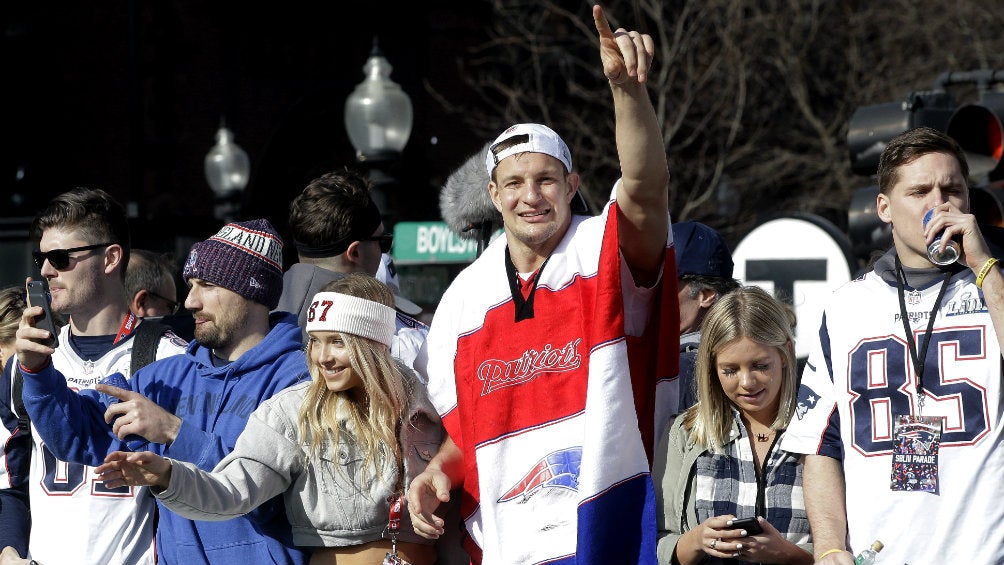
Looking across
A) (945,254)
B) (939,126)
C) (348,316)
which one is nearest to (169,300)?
(348,316)

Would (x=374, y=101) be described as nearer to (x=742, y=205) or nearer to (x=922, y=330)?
(x=922, y=330)

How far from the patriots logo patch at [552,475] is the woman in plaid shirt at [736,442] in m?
0.51

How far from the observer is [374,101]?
35.6 ft

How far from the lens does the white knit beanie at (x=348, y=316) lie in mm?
4426

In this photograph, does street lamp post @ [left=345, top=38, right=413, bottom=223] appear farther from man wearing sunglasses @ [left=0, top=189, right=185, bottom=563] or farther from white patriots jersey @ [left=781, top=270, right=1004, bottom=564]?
white patriots jersey @ [left=781, top=270, right=1004, bottom=564]

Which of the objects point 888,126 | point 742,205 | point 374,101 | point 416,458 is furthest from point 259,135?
point 416,458

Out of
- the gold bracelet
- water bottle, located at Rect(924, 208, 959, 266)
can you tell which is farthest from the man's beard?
the gold bracelet

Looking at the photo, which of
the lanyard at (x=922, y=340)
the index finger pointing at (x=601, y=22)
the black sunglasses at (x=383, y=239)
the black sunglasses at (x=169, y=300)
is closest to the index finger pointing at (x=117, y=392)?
the black sunglasses at (x=383, y=239)

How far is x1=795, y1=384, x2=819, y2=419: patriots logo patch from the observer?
386 centimetres

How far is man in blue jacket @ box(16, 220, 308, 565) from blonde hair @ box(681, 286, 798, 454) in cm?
138

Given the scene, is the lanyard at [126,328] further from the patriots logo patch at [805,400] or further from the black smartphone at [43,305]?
the patriots logo patch at [805,400]

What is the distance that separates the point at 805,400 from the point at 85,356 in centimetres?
274

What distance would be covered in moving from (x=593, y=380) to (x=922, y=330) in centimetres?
92

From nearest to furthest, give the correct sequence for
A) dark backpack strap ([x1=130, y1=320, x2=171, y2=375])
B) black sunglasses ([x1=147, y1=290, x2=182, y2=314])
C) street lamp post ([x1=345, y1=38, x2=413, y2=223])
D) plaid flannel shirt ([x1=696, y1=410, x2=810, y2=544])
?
plaid flannel shirt ([x1=696, y1=410, x2=810, y2=544]) < dark backpack strap ([x1=130, y1=320, x2=171, y2=375]) < black sunglasses ([x1=147, y1=290, x2=182, y2=314]) < street lamp post ([x1=345, y1=38, x2=413, y2=223])
